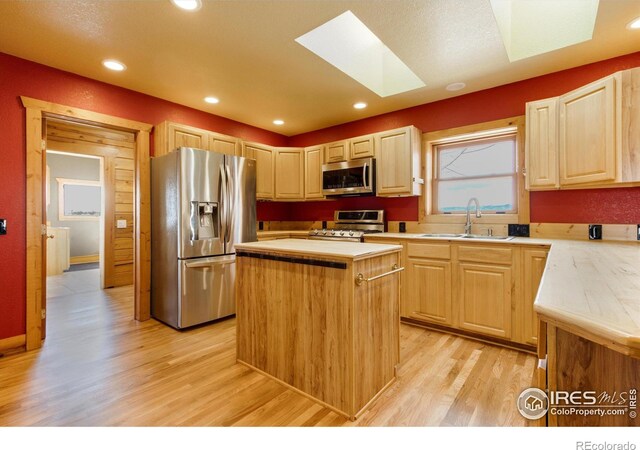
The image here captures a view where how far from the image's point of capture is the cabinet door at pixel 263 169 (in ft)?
14.3

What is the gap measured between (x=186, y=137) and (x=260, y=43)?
1615mm

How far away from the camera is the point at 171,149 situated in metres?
3.37

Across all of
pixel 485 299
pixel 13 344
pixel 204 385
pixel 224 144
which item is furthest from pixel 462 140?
pixel 13 344

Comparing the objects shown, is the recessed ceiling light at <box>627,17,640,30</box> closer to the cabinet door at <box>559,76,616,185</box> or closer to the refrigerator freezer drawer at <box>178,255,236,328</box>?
the cabinet door at <box>559,76,616,185</box>

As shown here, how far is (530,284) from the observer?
2.48m

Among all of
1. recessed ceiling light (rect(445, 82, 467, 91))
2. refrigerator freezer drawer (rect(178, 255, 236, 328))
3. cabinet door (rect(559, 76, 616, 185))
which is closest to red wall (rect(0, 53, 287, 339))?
refrigerator freezer drawer (rect(178, 255, 236, 328))

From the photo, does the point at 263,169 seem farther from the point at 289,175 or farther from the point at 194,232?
the point at 194,232

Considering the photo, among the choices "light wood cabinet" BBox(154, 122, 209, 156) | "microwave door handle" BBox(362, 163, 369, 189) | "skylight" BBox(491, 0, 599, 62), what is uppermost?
"skylight" BBox(491, 0, 599, 62)

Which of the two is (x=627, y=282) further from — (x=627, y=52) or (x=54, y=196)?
(x=54, y=196)

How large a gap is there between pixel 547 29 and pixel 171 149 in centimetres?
375

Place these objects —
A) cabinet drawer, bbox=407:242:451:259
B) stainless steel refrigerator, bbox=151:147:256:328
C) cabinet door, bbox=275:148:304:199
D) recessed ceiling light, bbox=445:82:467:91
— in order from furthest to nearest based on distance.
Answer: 1. cabinet door, bbox=275:148:304:199
2. recessed ceiling light, bbox=445:82:467:91
3. stainless steel refrigerator, bbox=151:147:256:328
4. cabinet drawer, bbox=407:242:451:259

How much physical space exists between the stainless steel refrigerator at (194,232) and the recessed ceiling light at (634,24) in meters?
3.50

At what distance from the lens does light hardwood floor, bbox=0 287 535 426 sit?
5.52 ft

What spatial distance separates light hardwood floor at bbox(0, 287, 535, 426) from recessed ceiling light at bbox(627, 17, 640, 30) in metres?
2.60
